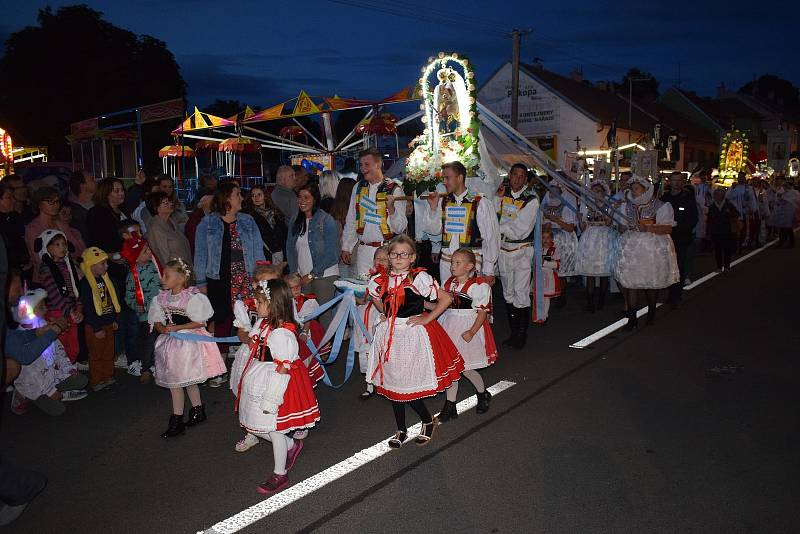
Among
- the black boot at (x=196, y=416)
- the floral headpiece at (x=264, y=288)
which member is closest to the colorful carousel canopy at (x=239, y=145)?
the black boot at (x=196, y=416)

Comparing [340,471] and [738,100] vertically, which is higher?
[738,100]

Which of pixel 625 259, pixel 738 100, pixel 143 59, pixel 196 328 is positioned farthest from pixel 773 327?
pixel 738 100

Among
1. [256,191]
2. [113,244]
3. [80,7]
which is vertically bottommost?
[113,244]

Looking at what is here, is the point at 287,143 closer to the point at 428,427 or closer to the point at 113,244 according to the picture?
the point at 113,244

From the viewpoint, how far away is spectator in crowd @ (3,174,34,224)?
756cm

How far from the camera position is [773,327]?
831 centimetres

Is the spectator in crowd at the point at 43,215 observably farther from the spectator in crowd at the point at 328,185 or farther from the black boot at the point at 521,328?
the black boot at the point at 521,328

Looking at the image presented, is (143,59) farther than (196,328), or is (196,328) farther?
(143,59)

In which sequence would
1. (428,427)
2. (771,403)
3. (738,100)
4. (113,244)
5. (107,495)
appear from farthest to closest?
(738,100) → (113,244) → (771,403) → (428,427) → (107,495)

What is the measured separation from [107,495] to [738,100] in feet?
248

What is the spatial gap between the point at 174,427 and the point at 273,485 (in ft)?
4.36

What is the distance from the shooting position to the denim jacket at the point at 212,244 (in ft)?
20.3

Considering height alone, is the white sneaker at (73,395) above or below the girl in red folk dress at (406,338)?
below

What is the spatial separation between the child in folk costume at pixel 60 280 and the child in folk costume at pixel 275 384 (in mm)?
2493
